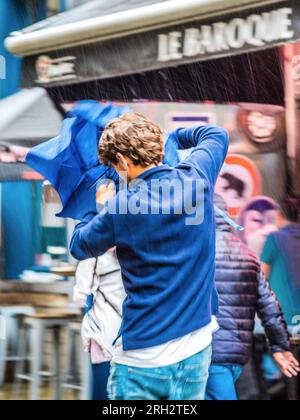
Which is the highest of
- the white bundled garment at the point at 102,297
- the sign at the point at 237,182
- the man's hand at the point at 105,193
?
the sign at the point at 237,182

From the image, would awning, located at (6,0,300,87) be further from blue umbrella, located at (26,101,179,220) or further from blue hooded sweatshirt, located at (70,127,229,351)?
blue hooded sweatshirt, located at (70,127,229,351)

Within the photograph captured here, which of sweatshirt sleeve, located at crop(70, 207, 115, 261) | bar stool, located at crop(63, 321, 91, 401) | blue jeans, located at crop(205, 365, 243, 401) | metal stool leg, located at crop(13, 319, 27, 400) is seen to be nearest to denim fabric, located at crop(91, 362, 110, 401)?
bar stool, located at crop(63, 321, 91, 401)

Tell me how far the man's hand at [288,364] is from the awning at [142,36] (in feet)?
5.31

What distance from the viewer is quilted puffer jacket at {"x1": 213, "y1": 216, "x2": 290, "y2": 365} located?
13.9 ft

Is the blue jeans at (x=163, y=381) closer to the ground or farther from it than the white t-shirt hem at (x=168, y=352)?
closer to the ground

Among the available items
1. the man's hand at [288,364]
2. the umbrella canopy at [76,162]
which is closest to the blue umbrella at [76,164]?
the umbrella canopy at [76,162]

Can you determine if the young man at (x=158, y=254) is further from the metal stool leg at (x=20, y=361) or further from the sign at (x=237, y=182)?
the metal stool leg at (x=20, y=361)

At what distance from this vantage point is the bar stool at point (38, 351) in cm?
453

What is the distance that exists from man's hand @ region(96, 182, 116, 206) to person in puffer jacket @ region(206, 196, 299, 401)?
63 cm

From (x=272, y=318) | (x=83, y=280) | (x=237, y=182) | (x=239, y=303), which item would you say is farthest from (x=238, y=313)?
(x=83, y=280)

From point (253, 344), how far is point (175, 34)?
5.60 feet

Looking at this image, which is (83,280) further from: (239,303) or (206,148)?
(206,148)

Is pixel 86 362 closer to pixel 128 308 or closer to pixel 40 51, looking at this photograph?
pixel 128 308

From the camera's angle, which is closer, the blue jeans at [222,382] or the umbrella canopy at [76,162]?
the umbrella canopy at [76,162]
